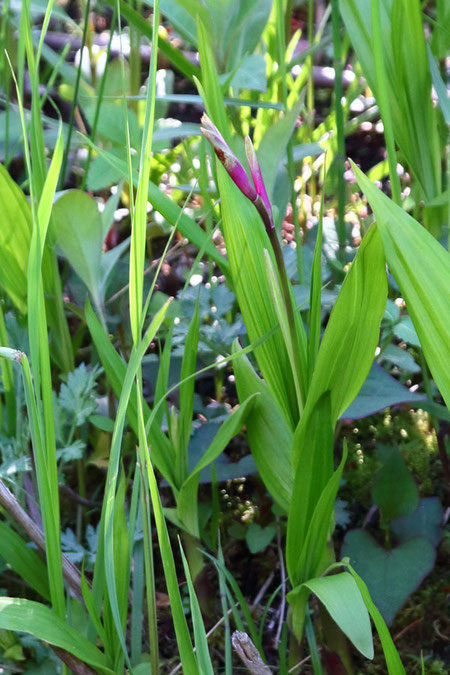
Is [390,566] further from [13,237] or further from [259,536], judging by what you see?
[13,237]

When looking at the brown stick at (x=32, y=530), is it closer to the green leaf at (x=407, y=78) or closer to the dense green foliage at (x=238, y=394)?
the dense green foliage at (x=238, y=394)

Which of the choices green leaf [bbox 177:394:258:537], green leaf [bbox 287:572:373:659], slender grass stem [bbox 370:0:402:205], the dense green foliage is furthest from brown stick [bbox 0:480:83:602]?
slender grass stem [bbox 370:0:402:205]

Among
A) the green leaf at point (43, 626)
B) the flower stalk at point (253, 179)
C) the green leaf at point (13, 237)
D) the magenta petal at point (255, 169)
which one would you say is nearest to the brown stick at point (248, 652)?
the green leaf at point (43, 626)

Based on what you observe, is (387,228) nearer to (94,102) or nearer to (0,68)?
(94,102)

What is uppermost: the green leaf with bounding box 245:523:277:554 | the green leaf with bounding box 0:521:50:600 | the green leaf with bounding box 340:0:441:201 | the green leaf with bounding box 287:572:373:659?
the green leaf with bounding box 340:0:441:201

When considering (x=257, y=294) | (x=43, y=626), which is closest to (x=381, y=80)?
(x=257, y=294)

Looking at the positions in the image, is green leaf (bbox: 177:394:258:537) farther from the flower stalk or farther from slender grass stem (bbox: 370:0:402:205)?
slender grass stem (bbox: 370:0:402:205)

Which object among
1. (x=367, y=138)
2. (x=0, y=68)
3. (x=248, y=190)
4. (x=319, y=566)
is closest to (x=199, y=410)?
(x=319, y=566)
